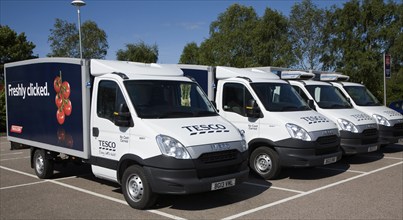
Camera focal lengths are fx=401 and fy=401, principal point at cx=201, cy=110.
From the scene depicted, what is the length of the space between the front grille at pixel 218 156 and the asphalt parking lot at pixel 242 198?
84 cm

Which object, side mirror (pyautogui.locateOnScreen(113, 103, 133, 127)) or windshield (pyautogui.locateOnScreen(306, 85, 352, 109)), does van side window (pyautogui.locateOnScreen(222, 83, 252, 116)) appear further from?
side mirror (pyautogui.locateOnScreen(113, 103, 133, 127))

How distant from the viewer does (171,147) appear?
19.6 ft

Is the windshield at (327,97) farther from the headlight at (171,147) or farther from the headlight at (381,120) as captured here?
the headlight at (171,147)

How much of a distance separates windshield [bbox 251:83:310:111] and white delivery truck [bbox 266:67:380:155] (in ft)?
3.33

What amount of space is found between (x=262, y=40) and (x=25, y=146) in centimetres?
2457

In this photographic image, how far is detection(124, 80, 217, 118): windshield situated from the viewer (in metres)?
6.60

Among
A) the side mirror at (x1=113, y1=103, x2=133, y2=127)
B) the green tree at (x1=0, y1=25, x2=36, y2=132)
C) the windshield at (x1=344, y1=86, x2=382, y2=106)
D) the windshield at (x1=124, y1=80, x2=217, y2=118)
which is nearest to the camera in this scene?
the side mirror at (x1=113, y1=103, x2=133, y2=127)

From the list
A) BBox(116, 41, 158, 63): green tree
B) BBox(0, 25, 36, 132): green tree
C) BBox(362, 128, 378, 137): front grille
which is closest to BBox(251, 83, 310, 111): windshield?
BBox(362, 128, 378, 137): front grille

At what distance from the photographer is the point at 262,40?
1243 inches

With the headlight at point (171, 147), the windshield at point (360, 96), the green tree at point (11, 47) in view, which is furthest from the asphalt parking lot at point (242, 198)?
the green tree at point (11, 47)

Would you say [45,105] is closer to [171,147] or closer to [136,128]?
[136,128]

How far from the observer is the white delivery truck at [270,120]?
Answer: 322 inches

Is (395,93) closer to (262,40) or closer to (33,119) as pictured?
(262,40)

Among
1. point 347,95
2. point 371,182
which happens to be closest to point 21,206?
point 371,182
